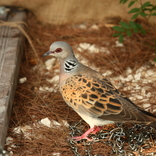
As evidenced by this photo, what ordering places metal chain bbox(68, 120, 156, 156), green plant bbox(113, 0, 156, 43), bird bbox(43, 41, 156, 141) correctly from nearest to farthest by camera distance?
1. bird bbox(43, 41, 156, 141)
2. metal chain bbox(68, 120, 156, 156)
3. green plant bbox(113, 0, 156, 43)

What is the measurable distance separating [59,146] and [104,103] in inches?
26.3

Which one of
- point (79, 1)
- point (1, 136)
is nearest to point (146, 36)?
point (79, 1)

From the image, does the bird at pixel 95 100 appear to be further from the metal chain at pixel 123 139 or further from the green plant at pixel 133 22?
the green plant at pixel 133 22

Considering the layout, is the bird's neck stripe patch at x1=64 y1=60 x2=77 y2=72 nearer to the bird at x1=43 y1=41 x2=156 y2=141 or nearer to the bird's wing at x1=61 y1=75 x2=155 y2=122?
the bird at x1=43 y1=41 x2=156 y2=141

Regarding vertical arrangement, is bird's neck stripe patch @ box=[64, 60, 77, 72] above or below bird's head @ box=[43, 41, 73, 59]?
below

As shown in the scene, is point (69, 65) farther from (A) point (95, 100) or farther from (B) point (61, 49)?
(A) point (95, 100)

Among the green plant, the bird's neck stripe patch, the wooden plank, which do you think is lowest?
the wooden plank

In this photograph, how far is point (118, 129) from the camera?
3.23 metres

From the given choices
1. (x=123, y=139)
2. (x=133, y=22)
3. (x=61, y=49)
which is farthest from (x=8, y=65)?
(x=133, y=22)

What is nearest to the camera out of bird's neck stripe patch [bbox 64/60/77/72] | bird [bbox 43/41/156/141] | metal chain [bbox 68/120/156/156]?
bird [bbox 43/41/156/141]

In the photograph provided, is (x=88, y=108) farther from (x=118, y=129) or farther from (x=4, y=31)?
(x=4, y=31)

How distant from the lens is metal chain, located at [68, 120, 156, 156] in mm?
2977

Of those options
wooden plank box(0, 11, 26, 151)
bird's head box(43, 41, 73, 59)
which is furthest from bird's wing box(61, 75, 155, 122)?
wooden plank box(0, 11, 26, 151)

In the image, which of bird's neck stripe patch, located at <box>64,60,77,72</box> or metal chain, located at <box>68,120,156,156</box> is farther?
bird's neck stripe patch, located at <box>64,60,77,72</box>
